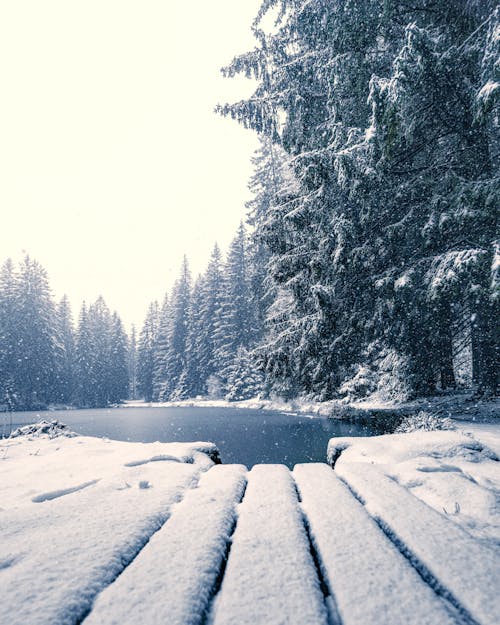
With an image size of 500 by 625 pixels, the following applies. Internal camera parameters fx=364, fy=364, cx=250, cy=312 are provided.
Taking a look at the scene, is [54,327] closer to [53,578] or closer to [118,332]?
[118,332]

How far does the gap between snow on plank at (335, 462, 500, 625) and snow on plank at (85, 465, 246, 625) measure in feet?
2.88

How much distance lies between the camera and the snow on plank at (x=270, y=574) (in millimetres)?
1215

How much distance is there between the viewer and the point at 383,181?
959 cm

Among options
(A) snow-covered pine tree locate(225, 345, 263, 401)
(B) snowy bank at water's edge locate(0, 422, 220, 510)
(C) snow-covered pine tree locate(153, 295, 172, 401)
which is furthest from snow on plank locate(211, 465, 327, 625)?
(C) snow-covered pine tree locate(153, 295, 172, 401)

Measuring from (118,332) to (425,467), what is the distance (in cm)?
6048

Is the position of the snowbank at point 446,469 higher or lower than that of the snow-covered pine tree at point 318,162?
lower

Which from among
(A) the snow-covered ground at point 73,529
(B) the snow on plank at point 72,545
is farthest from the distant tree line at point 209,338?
(B) the snow on plank at point 72,545

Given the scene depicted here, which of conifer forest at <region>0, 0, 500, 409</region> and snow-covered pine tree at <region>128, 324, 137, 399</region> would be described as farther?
snow-covered pine tree at <region>128, 324, 137, 399</region>

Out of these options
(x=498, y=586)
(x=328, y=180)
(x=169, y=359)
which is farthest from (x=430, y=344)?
(x=169, y=359)

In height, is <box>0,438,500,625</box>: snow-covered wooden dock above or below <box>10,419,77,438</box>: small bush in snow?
above

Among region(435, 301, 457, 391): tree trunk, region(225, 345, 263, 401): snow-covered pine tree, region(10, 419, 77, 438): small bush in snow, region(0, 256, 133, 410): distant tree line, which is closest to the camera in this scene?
region(435, 301, 457, 391): tree trunk

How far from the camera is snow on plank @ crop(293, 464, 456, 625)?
1.21m

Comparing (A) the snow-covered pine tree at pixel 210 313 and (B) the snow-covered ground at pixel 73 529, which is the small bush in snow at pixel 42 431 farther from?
(A) the snow-covered pine tree at pixel 210 313

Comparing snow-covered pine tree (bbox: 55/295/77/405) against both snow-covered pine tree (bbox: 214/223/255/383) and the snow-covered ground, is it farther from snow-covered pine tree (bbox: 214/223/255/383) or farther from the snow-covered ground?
the snow-covered ground
